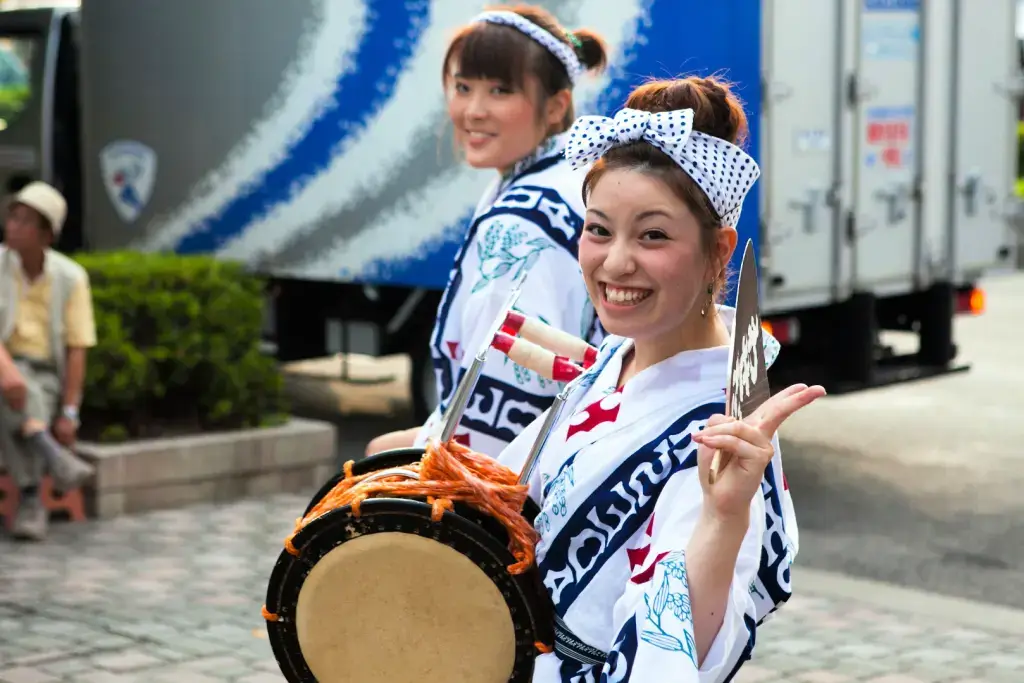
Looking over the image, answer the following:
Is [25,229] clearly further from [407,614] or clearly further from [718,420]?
[718,420]

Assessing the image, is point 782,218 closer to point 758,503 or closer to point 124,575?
point 124,575

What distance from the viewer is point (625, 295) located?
7.63ft

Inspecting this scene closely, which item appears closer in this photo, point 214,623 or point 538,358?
point 538,358

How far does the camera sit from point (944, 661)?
4988mm

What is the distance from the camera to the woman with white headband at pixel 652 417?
2.18m

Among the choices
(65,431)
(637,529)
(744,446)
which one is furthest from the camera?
(65,431)

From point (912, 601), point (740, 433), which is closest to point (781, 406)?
point (740, 433)

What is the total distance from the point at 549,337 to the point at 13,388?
13.8 feet

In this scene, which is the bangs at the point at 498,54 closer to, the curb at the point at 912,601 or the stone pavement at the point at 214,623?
the stone pavement at the point at 214,623

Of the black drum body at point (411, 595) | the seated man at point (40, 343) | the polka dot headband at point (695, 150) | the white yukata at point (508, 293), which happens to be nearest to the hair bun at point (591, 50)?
the white yukata at point (508, 293)

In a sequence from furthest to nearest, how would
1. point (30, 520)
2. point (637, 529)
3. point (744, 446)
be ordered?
point (30, 520), point (637, 529), point (744, 446)

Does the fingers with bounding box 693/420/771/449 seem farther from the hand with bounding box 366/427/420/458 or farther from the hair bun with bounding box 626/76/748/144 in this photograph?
the hand with bounding box 366/427/420/458

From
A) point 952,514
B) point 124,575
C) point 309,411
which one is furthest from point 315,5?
point 952,514

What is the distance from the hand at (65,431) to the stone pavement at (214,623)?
1.42 ft
